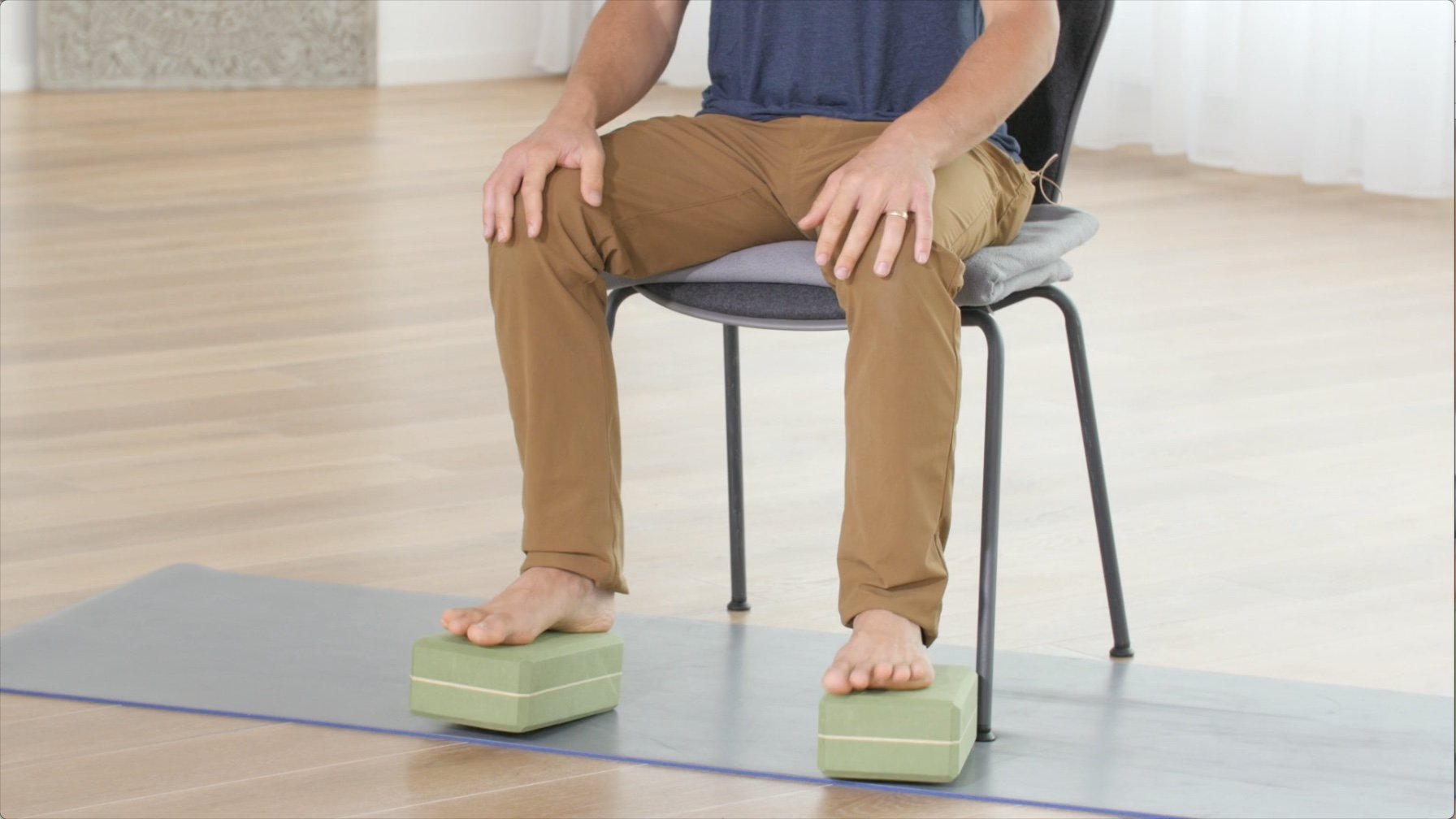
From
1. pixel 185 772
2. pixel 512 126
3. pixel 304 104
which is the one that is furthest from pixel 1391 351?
pixel 304 104

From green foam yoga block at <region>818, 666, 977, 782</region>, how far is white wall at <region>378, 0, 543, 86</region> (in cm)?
534

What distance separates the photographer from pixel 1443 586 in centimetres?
194

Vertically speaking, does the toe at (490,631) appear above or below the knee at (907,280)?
below

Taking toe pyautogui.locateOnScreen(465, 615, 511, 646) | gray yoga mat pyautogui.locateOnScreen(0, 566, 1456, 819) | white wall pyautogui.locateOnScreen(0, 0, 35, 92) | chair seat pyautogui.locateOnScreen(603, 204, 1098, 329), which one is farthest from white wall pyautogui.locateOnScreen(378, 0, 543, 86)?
toe pyautogui.locateOnScreen(465, 615, 511, 646)

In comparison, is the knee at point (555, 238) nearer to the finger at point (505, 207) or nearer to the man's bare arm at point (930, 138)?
the finger at point (505, 207)

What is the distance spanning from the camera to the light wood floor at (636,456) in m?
1.49

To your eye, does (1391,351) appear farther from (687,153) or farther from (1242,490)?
(687,153)

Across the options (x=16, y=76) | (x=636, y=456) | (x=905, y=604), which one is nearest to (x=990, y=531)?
(x=905, y=604)

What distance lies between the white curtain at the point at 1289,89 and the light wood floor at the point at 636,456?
1.06 feet

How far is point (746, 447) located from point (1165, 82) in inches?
116

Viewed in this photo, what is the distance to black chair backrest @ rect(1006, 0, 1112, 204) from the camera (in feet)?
5.68

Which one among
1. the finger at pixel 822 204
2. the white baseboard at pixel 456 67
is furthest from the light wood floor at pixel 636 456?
the white baseboard at pixel 456 67

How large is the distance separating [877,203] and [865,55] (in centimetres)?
29

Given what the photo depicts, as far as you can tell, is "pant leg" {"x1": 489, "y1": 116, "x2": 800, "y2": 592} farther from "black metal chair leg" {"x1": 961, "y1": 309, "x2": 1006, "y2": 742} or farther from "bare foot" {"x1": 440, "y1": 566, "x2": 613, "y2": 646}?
"black metal chair leg" {"x1": 961, "y1": 309, "x2": 1006, "y2": 742}
